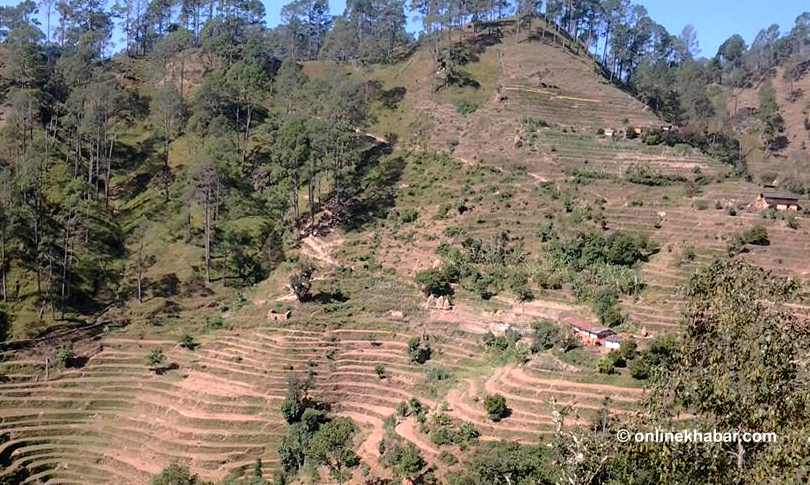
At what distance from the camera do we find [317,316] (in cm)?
4131

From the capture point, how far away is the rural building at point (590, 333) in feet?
112

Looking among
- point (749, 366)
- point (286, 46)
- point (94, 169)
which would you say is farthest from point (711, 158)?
point (286, 46)

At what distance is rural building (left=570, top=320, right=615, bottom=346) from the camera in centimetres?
3422

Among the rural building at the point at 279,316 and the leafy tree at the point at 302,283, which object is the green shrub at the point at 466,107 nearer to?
the leafy tree at the point at 302,283

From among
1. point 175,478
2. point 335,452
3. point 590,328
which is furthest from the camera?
point 590,328

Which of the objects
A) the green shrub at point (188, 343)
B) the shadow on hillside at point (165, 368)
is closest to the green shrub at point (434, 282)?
the green shrub at point (188, 343)

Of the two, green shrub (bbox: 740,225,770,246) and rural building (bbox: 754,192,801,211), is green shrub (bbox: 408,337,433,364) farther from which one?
rural building (bbox: 754,192,801,211)

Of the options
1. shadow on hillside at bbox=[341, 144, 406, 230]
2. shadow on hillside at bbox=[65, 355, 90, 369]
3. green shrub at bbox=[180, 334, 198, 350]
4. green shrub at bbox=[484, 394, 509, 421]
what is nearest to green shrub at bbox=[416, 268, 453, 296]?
green shrub at bbox=[484, 394, 509, 421]

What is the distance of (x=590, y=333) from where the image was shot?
34.5 metres

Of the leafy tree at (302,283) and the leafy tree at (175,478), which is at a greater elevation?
the leafy tree at (302,283)

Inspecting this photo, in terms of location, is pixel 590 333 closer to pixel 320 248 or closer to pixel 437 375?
pixel 437 375

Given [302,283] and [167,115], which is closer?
[302,283]

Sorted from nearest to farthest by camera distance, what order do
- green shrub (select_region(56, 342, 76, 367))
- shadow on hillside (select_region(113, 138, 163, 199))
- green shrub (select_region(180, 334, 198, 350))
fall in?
green shrub (select_region(56, 342, 76, 367)) < green shrub (select_region(180, 334, 198, 350)) < shadow on hillside (select_region(113, 138, 163, 199))

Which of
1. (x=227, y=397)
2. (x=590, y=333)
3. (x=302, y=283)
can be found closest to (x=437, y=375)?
(x=590, y=333)
